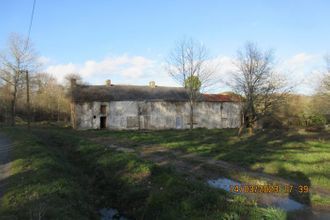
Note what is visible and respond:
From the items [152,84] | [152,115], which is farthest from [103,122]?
[152,84]

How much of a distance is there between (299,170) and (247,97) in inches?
658

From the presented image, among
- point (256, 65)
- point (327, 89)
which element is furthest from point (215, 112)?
point (256, 65)

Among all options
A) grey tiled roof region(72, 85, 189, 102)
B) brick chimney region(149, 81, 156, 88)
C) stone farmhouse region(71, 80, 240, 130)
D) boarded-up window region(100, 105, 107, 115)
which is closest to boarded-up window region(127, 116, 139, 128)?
stone farmhouse region(71, 80, 240, 130)

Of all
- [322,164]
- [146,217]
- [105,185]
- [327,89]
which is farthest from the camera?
[327,89]

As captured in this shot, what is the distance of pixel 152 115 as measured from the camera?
47.8 meters

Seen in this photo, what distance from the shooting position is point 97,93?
46938mm

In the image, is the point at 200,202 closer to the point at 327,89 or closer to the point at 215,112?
the point at 327,89
